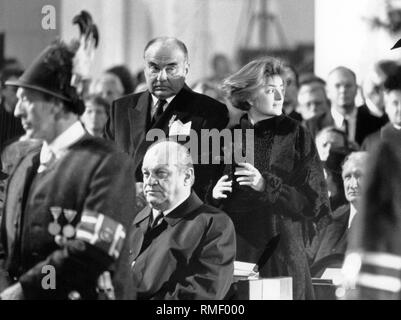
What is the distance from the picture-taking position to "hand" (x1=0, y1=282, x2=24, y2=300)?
502 cm

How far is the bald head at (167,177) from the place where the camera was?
16.4 ft

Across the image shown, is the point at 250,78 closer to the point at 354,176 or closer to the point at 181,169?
the point at 181,169

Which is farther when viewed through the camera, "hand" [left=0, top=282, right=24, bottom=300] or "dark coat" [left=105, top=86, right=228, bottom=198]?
"dark coat" [left=105, top=86, right=228, bottom=198]

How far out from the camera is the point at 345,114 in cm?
520

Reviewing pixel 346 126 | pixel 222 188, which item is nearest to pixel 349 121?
pixel 346 126

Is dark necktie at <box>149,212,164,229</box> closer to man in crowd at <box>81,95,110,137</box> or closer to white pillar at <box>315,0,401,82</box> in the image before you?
man in crowd at <box>81,95,110,137</box>

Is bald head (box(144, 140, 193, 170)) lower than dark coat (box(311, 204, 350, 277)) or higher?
higher

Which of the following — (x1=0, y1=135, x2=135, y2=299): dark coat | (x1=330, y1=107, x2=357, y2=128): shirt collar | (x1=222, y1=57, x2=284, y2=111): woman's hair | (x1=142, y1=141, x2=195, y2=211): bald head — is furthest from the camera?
(x1=330, y1=107, x2=357, y2=128): shirt collar

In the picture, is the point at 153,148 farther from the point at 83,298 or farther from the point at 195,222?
the point at 83,298

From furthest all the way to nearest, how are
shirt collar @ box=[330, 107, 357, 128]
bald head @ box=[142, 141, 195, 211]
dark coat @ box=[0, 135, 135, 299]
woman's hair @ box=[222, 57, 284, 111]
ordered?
shirt collar @ box=[330, 107, 357, 128] → woman's hair @ box=[222, 57, 284, 111] → bald head @ box=[142, 141, 195, 211] → dark coat @ box=[0, 135, 135, 299]

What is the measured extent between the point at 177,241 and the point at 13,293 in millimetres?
735

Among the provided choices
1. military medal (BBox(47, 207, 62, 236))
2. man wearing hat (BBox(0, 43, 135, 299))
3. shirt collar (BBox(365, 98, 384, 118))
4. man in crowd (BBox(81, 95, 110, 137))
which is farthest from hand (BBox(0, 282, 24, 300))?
shirt collar (BBox(365, 98, 384, 118))

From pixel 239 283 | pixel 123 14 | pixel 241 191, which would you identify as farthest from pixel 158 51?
pixel 239 283

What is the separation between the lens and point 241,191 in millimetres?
5121
